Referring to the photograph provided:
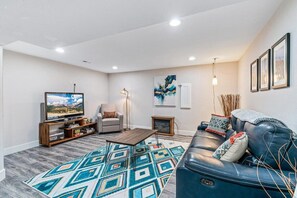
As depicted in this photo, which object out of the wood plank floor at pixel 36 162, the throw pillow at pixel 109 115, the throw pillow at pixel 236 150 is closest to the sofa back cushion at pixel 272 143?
the throw pillow at pixel 236 150

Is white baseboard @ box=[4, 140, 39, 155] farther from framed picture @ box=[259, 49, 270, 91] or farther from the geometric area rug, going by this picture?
framed picture @ box=[259, 49, 270, 91]

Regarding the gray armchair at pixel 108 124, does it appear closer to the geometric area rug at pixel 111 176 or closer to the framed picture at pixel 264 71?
the geometric area rug at pixel 111 176

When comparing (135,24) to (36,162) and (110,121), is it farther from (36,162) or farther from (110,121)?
(110,121)

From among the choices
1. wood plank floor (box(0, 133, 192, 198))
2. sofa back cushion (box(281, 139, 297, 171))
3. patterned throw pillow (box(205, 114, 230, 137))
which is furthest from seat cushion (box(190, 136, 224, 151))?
sofa back cushion (box(281, 139, 297, 171))

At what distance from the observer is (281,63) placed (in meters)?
1.51

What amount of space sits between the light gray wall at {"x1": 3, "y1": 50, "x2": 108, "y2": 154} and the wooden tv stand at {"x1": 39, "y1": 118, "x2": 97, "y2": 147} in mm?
241

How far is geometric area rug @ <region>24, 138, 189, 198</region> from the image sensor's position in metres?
1.83

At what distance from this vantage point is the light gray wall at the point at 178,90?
420cm

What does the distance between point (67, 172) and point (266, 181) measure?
2580mm

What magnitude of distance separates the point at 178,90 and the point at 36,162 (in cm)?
402

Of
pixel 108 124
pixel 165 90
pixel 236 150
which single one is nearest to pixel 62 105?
pixel 108 124

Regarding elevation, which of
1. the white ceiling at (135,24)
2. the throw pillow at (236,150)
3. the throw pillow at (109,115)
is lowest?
the throw pillow at (109,115)

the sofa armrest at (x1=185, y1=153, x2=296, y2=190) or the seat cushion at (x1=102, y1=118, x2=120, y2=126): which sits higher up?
the sofa armrest at (x1=185, y1=153, x2=296, y2=190)

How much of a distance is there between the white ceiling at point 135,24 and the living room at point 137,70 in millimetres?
A: 11
